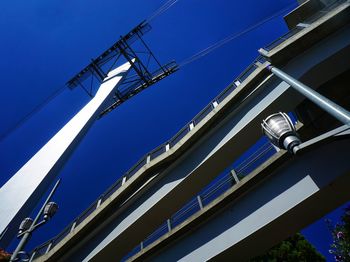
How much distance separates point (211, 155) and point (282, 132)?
4.81 meters

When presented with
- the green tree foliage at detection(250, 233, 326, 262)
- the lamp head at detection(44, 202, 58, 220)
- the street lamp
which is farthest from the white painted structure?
the green tree foliage at detection(250, 233, 326, 262)

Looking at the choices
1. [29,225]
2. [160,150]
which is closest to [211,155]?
[160,150]

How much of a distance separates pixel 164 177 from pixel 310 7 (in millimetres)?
8789

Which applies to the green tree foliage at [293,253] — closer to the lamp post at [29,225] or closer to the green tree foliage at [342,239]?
the green tree foliage at [342,239]

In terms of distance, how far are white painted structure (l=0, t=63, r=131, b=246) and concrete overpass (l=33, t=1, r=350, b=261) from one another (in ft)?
5.68

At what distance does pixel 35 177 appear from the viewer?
411 inches

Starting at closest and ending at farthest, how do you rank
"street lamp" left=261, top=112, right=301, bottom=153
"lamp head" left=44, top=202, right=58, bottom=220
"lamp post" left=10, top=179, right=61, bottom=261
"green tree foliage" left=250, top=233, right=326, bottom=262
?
"street lamp" left=261, top=112, right=301, bottom=153, "lamp post" left=10, top=179, right=61, bottom=261, "lamp head" left=44, top=202, right=58, bottom=220, "green tree foliage" left=250, top=233, right=326, bottom=262

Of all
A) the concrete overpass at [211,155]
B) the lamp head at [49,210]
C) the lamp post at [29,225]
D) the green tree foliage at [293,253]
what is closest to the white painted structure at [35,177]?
the lamp post at [29,225]

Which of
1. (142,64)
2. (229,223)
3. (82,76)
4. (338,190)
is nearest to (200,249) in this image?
(229,223)

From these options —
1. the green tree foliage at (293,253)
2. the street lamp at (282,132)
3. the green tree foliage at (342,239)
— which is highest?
the green tree foliage at (293,253)

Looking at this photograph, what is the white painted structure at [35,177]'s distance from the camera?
8.99 meters

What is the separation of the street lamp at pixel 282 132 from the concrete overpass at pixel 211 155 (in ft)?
11.8

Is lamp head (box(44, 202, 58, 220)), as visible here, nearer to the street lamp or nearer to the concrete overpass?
the concrete overpass

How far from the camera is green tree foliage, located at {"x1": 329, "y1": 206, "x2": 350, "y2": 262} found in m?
9.34
